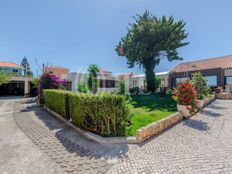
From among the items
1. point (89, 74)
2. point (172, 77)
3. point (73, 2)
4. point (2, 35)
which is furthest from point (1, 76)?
point (172, 77)

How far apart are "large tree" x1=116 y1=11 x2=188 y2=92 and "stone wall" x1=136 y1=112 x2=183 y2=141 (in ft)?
41.6

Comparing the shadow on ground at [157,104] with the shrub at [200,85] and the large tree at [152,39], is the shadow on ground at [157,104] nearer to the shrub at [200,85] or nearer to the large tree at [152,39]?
the shrub at [200,85]

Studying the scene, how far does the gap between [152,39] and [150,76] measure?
556 cm

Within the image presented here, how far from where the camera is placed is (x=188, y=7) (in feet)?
40.6

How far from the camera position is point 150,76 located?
853 inches

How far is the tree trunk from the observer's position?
2139cm

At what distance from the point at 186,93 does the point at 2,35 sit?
68.0ft

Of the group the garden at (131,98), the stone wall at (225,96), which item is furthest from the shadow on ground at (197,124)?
the stone wall at (225,96)

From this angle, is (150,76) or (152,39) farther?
(150,76)

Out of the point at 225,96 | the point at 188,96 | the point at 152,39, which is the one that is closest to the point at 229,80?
the point at 225,96

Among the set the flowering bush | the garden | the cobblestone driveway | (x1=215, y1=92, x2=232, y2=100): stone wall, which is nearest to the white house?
the garden

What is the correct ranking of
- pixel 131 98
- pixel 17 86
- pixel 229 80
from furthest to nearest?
pixel 17 86, pixel 229 80, pixel 131 98

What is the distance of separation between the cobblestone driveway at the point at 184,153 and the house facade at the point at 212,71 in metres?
16.2

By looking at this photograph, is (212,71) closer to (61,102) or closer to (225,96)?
(225,96)
